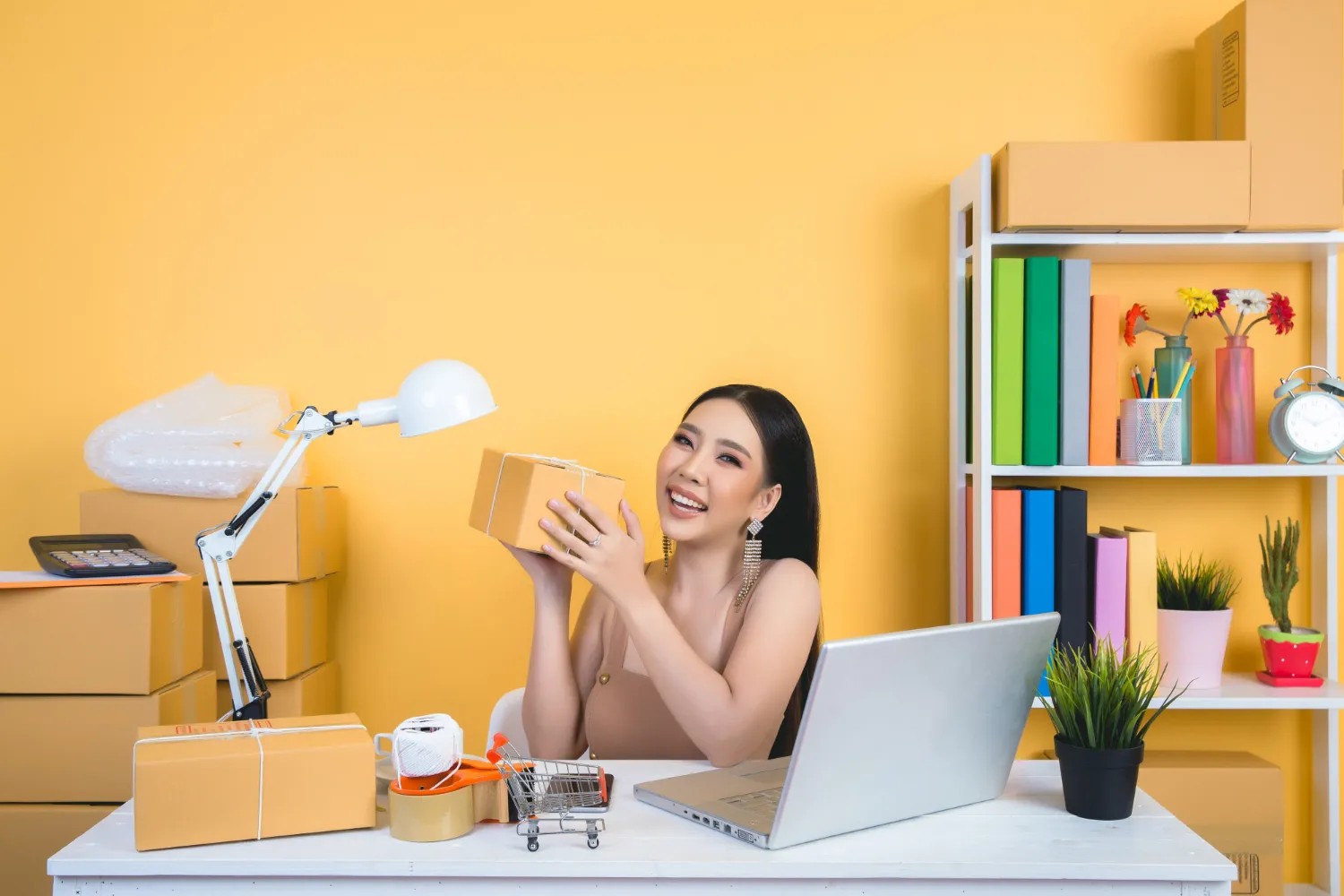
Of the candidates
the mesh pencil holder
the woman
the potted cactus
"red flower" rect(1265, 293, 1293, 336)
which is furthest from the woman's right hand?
"red flower" rect(1265, 293, 1293, 336)

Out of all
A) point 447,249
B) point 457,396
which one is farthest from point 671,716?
point 447,249

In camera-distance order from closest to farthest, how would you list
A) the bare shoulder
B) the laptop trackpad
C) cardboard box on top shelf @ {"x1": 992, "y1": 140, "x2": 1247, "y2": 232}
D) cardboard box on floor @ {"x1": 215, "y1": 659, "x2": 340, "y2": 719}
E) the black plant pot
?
the black plant pot
the laptop trackpad
the bare shoulder
cardboard box on top shelf @ {"x1": 992, "y1": 140, "x2": 1247, "y2": 232}
cardboard box on floor @ {"x1": 215, "y1": 659, "x2": 340, "y2": 719}

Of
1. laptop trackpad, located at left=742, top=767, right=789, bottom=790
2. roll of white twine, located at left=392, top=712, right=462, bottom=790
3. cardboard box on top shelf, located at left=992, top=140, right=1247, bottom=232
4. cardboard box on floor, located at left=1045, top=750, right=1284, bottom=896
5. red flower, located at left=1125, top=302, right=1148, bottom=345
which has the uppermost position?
cardboard box on top shelf, located at left=992, top=140, right=1247, bottom=232

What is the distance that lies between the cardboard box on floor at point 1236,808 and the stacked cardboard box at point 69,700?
1967 millimetres

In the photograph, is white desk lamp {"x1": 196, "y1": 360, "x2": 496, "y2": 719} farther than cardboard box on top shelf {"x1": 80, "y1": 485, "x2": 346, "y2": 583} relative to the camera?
No

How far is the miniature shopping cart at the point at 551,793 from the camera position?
126cm

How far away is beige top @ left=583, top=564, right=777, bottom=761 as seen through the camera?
191 centimetres

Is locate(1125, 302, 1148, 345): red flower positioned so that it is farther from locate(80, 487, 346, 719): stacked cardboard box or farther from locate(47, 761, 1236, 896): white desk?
locate(80, 487, 346, 719): stacked cardboard box

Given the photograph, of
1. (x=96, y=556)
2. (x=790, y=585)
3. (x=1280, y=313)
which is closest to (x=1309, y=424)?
(x=1280, y=313)

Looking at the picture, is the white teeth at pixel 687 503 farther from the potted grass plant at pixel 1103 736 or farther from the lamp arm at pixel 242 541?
the potted grass plant at pixel 1103 736

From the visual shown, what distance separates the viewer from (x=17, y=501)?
253 cm

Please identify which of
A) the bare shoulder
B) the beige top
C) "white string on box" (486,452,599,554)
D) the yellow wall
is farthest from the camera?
the yellow wall

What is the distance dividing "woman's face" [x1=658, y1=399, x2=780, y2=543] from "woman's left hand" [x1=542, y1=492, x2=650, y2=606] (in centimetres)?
25

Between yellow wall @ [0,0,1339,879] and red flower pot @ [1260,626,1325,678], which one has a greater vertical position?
yellow wall @ [0,0,1339,879]
